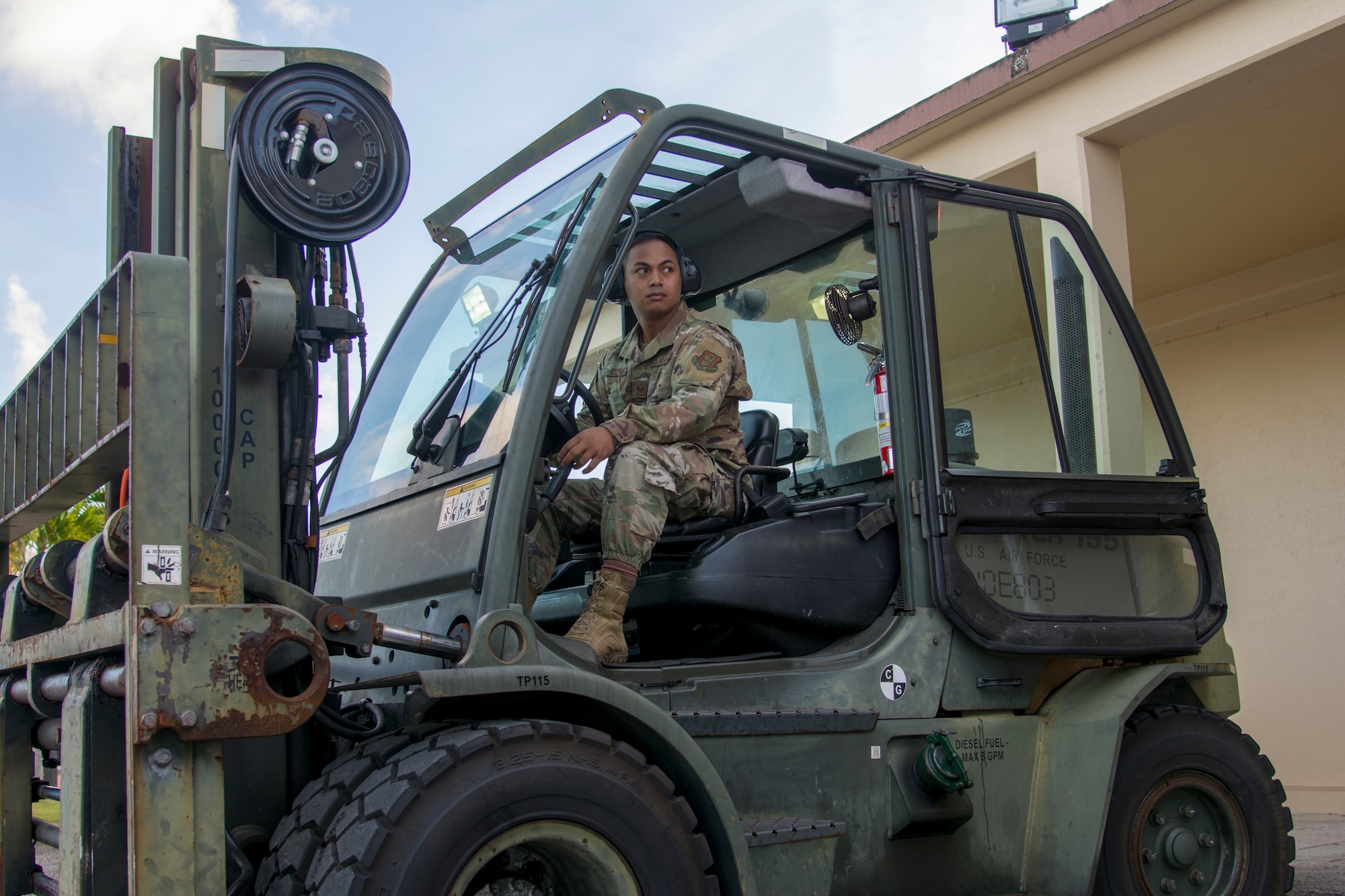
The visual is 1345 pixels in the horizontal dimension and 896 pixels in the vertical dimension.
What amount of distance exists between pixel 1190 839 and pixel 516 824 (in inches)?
104

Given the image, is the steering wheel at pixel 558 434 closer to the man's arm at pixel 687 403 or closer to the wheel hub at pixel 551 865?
the man's arm at pixel 687 403

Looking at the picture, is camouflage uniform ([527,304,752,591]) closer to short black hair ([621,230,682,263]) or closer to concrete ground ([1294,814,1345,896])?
short black hair ([621,230,682,263])

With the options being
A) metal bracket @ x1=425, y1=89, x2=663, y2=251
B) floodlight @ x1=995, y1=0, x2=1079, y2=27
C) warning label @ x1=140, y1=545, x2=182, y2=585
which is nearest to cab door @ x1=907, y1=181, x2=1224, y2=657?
metal bracket @ x1=425, y1=89, x2=663, y2=251

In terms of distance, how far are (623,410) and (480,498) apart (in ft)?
3.90

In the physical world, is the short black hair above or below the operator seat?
above

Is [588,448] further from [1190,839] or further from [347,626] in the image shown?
[1190,839]

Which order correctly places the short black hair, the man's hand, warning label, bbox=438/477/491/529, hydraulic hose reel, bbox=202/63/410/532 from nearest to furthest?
hydraulic hose reel, bbox=202/63/410/532 → warning label, bbox=438/477/491/529 → the man's hand → the short black hair

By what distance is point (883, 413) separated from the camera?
393 centimetres

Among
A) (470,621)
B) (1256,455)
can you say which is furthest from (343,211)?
(1256,455)

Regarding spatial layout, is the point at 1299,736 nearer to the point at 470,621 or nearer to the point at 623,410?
the point at 623,410

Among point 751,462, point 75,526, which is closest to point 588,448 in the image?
point 751,462

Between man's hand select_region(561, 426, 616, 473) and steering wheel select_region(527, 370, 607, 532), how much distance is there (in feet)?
0.10

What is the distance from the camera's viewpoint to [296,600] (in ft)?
8.85

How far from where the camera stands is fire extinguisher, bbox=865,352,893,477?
3893 millimetres
